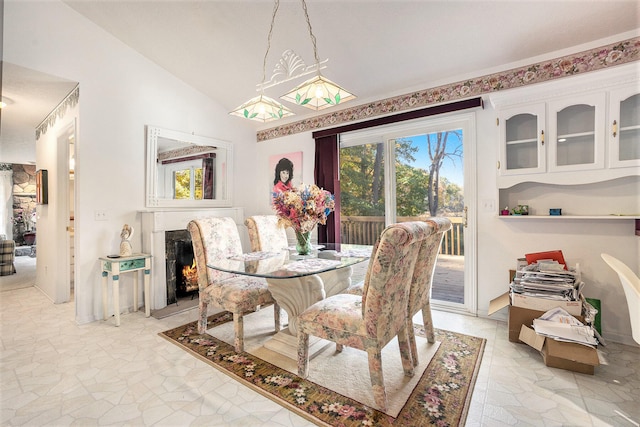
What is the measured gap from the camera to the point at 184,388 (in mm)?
1826

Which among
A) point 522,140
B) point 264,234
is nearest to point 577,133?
point 522,140

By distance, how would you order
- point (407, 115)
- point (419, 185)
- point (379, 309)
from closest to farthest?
1. point (379, 309)
2. point (407, 115)
3. point (419, 185)

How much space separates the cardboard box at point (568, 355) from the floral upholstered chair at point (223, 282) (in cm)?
203

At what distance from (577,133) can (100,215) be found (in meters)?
4.50

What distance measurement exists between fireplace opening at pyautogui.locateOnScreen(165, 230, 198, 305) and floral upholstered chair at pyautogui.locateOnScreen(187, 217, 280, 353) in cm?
119

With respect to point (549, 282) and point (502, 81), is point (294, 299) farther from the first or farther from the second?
point (502, 81)

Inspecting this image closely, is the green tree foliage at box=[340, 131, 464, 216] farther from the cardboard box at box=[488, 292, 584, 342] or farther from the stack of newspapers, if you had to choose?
the cardboard box at box=[488, 292, 584, 342]

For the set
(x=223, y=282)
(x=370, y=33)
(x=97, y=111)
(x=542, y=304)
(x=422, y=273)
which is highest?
(x=370, y=33)

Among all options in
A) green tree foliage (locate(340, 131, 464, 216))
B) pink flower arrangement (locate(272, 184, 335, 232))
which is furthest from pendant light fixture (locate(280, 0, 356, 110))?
green tree foliage (locate(340, 131, 464, 216))

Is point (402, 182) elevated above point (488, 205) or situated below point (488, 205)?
above

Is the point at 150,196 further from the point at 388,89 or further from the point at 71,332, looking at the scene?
the point at 388,89

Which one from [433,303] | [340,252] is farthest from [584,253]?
[340,252]

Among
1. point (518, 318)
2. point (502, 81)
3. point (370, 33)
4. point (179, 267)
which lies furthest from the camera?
point (179, 267)

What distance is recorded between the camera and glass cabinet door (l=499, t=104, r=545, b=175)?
2.47 meters
